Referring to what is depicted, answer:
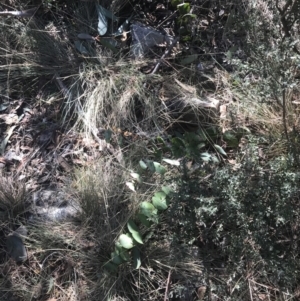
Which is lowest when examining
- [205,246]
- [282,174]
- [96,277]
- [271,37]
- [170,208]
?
[96,277]

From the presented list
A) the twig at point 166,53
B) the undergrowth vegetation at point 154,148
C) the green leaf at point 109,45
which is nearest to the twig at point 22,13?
the undergrowth vegetation at point 154,148

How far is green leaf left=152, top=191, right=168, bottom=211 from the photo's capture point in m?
2.37

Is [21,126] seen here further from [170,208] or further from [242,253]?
[242,253]

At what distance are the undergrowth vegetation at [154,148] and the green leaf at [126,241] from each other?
2 cm

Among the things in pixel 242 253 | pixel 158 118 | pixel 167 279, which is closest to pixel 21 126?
pixel 158 118

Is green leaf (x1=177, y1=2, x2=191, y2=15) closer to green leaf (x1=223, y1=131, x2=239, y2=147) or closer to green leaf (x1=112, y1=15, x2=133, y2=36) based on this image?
green leaf (x1=112, y1=15, x2=133, y2=36)

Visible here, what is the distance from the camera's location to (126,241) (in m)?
2.39

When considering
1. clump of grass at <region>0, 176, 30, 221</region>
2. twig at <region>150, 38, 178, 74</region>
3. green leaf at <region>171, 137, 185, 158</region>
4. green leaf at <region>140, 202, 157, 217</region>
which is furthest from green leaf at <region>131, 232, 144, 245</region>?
twig at <region>150, 38, 178, 74</region>

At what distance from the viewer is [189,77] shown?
9.84ft

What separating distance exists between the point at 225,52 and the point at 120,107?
A: 2.50 feet

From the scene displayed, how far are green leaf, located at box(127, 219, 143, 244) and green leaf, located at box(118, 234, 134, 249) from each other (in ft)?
0.11

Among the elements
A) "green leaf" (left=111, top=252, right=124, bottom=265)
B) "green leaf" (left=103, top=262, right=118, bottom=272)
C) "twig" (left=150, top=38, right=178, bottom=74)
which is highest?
"twig" (left=150, top=38, right=178, bottom=74)

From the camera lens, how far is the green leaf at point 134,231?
2373mm

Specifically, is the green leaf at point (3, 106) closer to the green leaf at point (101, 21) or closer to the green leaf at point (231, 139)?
the green leaf at point (101, 21)
